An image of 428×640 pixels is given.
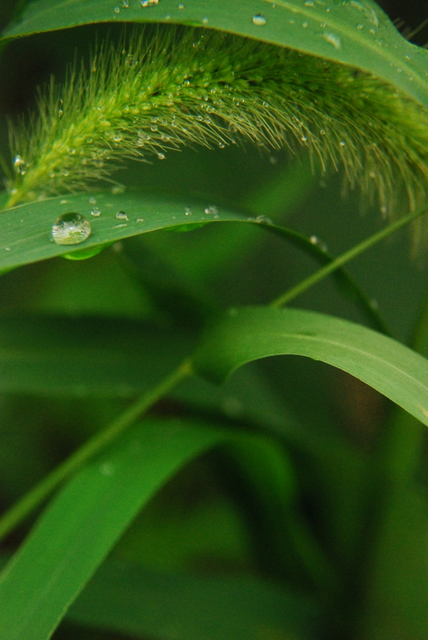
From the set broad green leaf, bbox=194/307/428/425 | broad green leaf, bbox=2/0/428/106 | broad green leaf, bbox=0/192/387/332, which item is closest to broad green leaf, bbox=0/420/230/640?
broad green leaf, bbox=194/307/428/425

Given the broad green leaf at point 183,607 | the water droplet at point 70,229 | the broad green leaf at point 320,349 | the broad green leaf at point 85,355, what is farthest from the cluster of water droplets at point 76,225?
the broad green leaf at point 183,607

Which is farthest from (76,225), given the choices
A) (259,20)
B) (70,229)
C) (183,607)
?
(183,607)

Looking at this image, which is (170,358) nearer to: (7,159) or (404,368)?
(404,368)

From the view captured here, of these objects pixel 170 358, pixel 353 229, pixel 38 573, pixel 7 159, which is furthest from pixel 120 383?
pixel 7 159

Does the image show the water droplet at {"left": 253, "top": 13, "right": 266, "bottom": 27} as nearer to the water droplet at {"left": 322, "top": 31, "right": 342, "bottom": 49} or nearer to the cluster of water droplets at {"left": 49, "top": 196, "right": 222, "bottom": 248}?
the water droplet at {"left": 322, "top": 31, "right": 342, "bottom": 49}

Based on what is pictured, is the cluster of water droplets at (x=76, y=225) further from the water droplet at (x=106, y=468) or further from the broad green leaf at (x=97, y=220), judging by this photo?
→ the water droplet at (x=106, y=468)

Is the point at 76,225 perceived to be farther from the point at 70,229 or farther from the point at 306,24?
the point at 306,24
